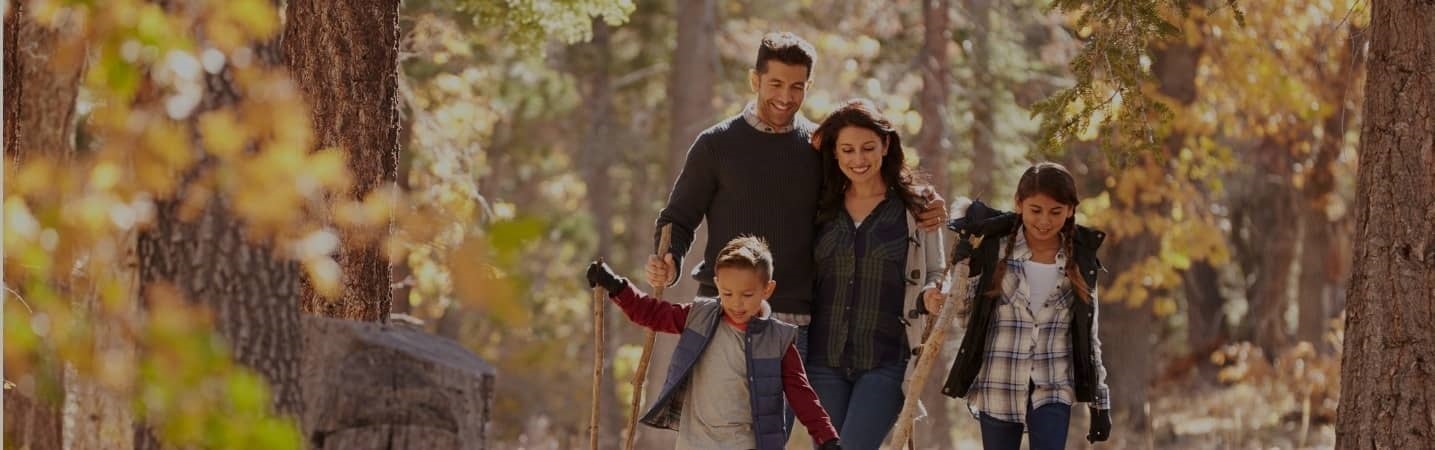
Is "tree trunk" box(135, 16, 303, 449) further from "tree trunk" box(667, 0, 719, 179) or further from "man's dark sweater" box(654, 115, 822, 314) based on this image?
"tree trunk" box(667, 0, 719, 179)

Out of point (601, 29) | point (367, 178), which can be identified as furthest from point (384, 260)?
point (601, 29)

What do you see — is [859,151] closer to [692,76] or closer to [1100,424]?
[1100,424]

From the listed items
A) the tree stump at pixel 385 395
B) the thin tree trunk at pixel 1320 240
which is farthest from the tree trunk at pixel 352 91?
the thin tree trunk at pixel 1320 240

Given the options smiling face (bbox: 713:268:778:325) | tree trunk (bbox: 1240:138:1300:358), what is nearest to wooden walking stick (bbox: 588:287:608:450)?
smiling face (bbox: 713:268:778:325)

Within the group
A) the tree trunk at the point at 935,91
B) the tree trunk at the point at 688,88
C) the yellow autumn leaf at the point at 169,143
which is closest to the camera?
the yellow autumn leaf at the point at 169,143

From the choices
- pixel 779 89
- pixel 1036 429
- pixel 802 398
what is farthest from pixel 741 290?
pixel 1036 429

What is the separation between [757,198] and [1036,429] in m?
1.30

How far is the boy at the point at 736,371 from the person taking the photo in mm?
5750

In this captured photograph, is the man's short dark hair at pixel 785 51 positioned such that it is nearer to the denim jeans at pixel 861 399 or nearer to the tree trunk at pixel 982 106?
the denim jeans at pixel 861 399

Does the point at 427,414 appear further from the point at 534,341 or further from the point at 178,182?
the point at 534,341

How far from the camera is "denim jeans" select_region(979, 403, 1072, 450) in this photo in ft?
20.6

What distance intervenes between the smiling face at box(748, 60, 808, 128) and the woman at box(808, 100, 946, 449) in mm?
154

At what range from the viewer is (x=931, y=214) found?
6.32 m

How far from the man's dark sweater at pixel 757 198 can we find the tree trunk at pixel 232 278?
2298mm
